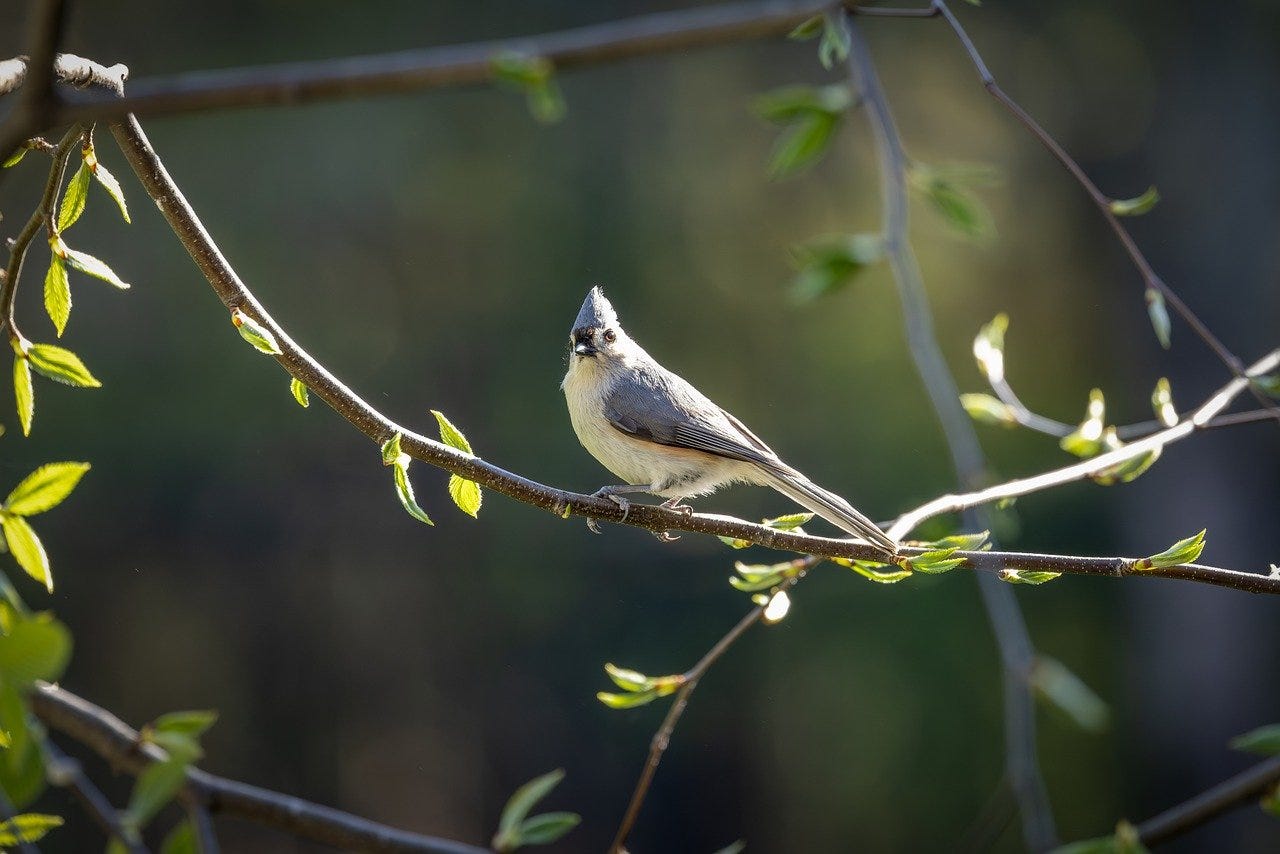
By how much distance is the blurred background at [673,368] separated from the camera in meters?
5.89

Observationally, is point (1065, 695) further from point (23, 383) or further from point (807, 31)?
point (23, 383)

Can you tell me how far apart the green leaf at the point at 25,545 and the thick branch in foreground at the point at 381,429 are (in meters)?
0.35

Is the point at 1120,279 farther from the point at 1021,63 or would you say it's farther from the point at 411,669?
the point at 411,669

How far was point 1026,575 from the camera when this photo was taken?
4.84ft

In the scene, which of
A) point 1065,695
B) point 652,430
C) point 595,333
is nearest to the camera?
point 1065,695

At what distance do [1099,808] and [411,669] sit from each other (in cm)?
407

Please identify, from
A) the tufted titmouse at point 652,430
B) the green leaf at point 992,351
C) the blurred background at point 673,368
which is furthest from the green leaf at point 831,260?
the blurred background at point 673,368

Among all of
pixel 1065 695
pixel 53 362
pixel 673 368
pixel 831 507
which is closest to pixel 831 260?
pixel 1065 695

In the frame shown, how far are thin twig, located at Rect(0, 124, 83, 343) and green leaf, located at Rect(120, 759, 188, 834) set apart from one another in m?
0.68

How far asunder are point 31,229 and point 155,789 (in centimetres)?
83

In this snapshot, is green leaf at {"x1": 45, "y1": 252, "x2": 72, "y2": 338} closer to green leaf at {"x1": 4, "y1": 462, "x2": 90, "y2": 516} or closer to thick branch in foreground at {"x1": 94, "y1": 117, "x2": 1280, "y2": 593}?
thick branch in foreground at {"x1": 94, "y1": 117, "x2": 1280, "y2": 593}

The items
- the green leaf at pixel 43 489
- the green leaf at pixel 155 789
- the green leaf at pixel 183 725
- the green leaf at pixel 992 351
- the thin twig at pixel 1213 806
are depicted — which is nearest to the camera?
the green leaf at pixel 155 789

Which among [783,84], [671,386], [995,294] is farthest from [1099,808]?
[671,386]

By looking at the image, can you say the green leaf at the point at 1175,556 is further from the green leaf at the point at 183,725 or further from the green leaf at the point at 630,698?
the green leaf at the point at 183,725
